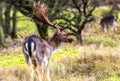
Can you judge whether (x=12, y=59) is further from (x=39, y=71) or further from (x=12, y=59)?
(x=39, y=71)

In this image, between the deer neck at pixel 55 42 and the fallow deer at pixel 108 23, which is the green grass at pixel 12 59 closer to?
the deer neck at pixel 55 42

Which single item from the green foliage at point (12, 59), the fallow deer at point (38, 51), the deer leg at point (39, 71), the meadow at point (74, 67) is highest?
the fallow deer at point (38, 51)

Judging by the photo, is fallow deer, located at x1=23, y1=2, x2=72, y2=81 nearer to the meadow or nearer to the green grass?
the meadow

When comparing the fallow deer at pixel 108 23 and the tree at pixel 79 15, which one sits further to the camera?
the fallow deer at pixel 108 23

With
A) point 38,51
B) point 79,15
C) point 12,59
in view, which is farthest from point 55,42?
point 79,15

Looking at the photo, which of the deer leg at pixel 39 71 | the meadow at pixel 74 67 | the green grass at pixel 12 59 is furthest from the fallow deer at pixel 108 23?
the deer leg at pixel 39 71

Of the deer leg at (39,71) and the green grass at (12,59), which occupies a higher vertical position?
the deer leg at (39,71)

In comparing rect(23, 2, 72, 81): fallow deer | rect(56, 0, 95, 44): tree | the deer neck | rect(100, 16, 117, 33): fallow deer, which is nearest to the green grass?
the deer neck

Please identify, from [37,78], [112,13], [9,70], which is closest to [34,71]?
[37,78]

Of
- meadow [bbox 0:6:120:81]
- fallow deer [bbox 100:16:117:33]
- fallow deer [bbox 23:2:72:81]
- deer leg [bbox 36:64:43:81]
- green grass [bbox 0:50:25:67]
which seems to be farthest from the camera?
fallow deer [bbox 100:16:117:33]

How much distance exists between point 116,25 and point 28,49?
17.5m

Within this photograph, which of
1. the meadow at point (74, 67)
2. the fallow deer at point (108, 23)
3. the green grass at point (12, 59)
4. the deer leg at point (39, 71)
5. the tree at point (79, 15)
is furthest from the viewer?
the fallow deer at point (108, 23)

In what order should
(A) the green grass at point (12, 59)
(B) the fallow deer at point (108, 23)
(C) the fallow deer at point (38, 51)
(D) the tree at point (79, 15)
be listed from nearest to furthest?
(C) the fallow deer at point (38, 51) < (A) the green grass at point (12, 59) < (D) the tree at point (79, 15) < (B) the fallow deer at point (108, 23)

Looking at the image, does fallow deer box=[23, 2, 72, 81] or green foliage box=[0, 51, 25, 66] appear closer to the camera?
fallow deer box=[23, 2, 72, 81]
